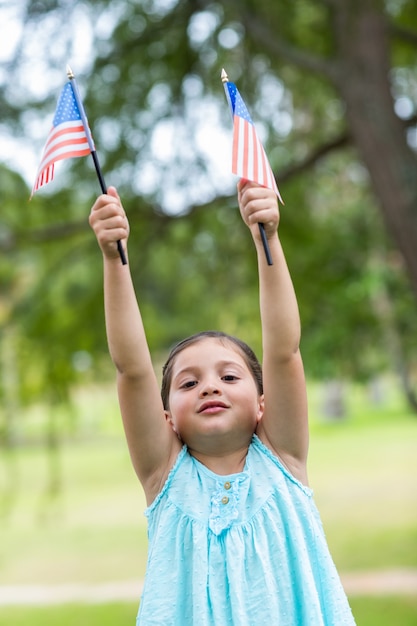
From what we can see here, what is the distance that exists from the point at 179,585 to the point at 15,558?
12.3 meters

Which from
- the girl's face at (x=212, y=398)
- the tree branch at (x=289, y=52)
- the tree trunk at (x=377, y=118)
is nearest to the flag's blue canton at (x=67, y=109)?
the girl's face at (x=212, y=398)

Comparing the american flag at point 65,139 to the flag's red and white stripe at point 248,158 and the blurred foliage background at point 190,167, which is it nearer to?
the flag's red and white stripe at point 248,158

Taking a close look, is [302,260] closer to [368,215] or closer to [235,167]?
[368,215]

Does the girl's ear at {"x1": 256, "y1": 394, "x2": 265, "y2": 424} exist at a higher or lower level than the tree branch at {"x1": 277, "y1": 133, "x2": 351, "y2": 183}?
lower

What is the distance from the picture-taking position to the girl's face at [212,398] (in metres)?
1.75

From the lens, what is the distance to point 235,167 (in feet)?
5.66

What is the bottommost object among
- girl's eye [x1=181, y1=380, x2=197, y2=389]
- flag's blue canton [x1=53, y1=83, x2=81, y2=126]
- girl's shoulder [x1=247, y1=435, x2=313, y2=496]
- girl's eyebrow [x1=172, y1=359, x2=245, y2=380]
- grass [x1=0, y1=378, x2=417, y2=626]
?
girl's shoulder [x1=247, y1=435, x2=313, y2=496]

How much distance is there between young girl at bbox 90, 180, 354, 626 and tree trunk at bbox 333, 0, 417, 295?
262 cm

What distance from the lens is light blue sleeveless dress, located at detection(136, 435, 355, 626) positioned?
1624mm

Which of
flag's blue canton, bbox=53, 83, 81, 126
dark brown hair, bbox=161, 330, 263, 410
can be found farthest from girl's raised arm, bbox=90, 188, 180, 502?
flag's blue canton, bbox=53, 83, 81, 126

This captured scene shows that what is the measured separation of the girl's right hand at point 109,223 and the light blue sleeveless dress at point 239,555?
446 millimetres

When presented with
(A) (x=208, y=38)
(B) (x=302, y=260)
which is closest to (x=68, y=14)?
(A) (x=208, y=38)

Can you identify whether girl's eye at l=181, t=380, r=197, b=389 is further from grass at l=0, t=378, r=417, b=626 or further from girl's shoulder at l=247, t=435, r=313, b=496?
grass at l=0, t=378, r=417, b=626

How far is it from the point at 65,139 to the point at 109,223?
13.1 inches
